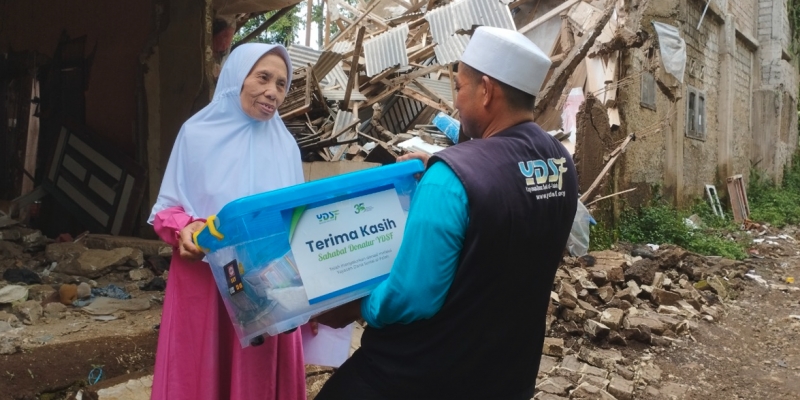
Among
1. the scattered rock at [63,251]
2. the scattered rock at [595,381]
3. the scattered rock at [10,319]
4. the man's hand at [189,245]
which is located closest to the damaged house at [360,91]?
the scattered rock at [63,251]

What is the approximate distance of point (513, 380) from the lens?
156cm

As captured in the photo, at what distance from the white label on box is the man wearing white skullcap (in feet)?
0.27

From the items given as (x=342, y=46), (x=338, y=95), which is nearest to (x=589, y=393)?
(x=338, y=95)

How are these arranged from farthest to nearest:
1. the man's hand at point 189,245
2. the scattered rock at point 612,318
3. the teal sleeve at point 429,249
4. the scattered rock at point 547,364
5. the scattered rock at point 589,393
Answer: the scattered rock at point 612,318 → the scattered rock at point 547,364 → the scattered rock at point 589,393 → the man's hand at point 189,245 → the teal sleeve at point 429,249

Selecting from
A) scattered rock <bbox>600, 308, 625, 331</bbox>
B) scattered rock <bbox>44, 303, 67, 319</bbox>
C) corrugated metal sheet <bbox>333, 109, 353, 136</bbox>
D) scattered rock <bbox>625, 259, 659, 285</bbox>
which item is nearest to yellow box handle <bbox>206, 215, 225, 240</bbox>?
scattered rock <bbox>44, 303, 67, 319</bbox>

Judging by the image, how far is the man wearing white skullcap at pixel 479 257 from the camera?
136 centimetres

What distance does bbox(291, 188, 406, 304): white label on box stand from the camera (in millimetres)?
1496

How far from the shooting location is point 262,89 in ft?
6.81

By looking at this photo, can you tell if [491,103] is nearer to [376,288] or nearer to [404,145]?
[376,288]

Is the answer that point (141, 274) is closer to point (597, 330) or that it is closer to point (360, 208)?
point (597, 330)

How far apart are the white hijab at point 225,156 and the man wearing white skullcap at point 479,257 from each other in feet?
2.13

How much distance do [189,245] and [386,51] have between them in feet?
25.8

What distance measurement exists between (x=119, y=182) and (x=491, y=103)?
4759 mm

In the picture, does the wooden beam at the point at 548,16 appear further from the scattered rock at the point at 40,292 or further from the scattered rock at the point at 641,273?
the scattered rock at the point at 40,292
